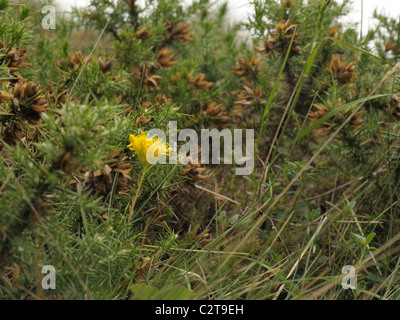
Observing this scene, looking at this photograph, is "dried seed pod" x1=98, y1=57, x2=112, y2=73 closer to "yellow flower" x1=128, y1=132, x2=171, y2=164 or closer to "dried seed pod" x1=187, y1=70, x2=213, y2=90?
"dried seed pod" x1=187, y1=70, x2=213, y2=90

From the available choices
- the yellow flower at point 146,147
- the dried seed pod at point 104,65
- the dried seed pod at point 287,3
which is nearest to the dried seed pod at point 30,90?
the yellow flower at point 146,147

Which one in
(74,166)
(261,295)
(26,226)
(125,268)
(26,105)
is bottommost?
(261,295)

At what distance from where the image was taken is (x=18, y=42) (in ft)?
4.76

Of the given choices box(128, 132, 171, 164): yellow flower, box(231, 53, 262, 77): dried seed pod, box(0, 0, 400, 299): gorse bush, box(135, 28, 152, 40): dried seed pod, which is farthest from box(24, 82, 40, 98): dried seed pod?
box(231, 53, 262, 77): dried seed pod

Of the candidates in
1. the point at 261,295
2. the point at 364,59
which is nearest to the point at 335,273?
the point at 261,295

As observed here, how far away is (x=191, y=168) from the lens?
1.52 metres

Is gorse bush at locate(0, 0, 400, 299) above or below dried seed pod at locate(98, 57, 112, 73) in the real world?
below

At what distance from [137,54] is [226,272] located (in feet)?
3.98

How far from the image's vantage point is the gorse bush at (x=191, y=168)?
3.28 ft

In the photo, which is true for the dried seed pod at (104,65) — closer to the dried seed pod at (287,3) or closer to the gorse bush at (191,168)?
the gorse bush at (191,168)

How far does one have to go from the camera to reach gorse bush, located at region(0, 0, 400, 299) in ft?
3.28

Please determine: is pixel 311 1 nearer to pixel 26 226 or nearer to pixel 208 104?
pixel 208 104
